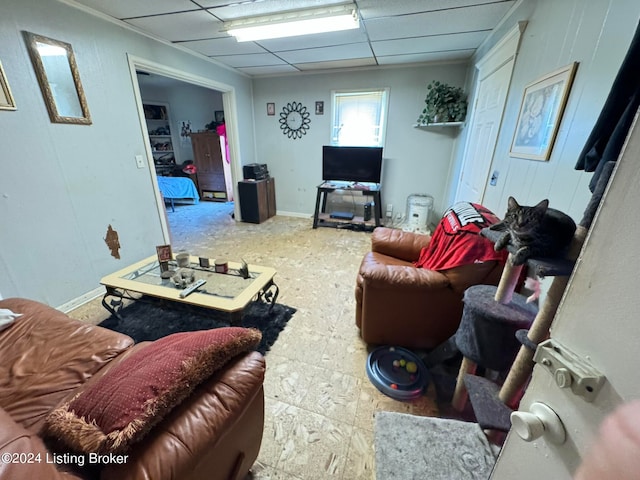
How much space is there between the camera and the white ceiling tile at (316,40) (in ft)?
7.98

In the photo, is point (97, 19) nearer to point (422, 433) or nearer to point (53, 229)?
point (53, 229)

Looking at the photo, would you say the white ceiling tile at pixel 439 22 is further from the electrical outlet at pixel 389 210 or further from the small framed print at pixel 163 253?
the small framed print at pixel 163 253

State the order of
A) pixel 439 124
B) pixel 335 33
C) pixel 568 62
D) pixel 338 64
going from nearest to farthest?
pixel 568 62
pixel 335 33
pixel 439 124
pixel 338 64

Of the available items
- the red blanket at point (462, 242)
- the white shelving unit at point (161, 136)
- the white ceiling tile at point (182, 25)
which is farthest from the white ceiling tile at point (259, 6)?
the white shelving unit at point (161, 136)

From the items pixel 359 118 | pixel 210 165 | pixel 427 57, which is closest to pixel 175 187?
pixel 210 165

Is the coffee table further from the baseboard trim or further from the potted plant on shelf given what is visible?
the potted plant on shelf

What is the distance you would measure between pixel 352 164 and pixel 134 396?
3.69m

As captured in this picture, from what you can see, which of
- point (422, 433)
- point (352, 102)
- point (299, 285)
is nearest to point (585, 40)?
point (422, 433)

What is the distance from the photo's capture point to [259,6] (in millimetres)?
1973

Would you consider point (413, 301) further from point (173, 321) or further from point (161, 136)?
point (161, 136)

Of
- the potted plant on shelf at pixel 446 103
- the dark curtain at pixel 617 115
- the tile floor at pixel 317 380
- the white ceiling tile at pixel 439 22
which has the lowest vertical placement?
the tile floor at pixel 317 380

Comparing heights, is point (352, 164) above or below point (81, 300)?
above

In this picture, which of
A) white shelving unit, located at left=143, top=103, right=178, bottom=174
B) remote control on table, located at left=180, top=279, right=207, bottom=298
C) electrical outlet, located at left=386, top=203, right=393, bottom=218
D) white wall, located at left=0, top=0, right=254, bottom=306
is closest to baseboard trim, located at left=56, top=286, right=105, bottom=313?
white wall, located at left=0, top=0, right=254, bottom=306

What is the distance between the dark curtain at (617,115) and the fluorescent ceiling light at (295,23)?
6.06 ft
